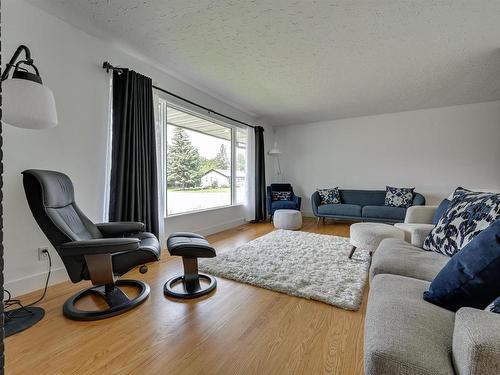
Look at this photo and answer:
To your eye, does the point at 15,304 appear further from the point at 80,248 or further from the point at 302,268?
the point at 302,268

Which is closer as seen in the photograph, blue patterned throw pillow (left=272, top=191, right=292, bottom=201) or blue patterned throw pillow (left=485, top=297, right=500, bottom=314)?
blue patterned throw pillow (left=485, top=297, right=500, bottom=314)

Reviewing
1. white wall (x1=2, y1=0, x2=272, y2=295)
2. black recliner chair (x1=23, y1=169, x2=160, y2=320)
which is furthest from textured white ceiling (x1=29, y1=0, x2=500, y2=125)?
black recliner chair (x1=23, y1=169, x2=160, y2=320)

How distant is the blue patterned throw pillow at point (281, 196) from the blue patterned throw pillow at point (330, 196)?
657 mm

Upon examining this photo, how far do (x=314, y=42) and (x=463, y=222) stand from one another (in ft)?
6.92

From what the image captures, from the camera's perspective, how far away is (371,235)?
2643 mm

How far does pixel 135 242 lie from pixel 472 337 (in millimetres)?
1718

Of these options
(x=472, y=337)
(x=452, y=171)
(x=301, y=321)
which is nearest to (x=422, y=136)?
(x=452, y=171)

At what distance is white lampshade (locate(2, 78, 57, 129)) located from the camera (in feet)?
5.06

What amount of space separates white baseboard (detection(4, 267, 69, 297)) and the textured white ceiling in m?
2.28

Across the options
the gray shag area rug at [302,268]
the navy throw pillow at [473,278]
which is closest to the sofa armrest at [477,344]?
the navy throw pillow at [473,278]

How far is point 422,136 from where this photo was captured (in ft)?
16.7

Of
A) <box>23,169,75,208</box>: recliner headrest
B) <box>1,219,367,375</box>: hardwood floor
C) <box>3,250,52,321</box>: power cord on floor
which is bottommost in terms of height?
<box>1,219,367,375</box>: hardwood floor

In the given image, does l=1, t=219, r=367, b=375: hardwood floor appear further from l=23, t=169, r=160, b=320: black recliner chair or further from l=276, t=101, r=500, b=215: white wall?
l=276, t=101, r=500, b=215: white wall

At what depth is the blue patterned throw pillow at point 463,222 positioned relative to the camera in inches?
61.9
